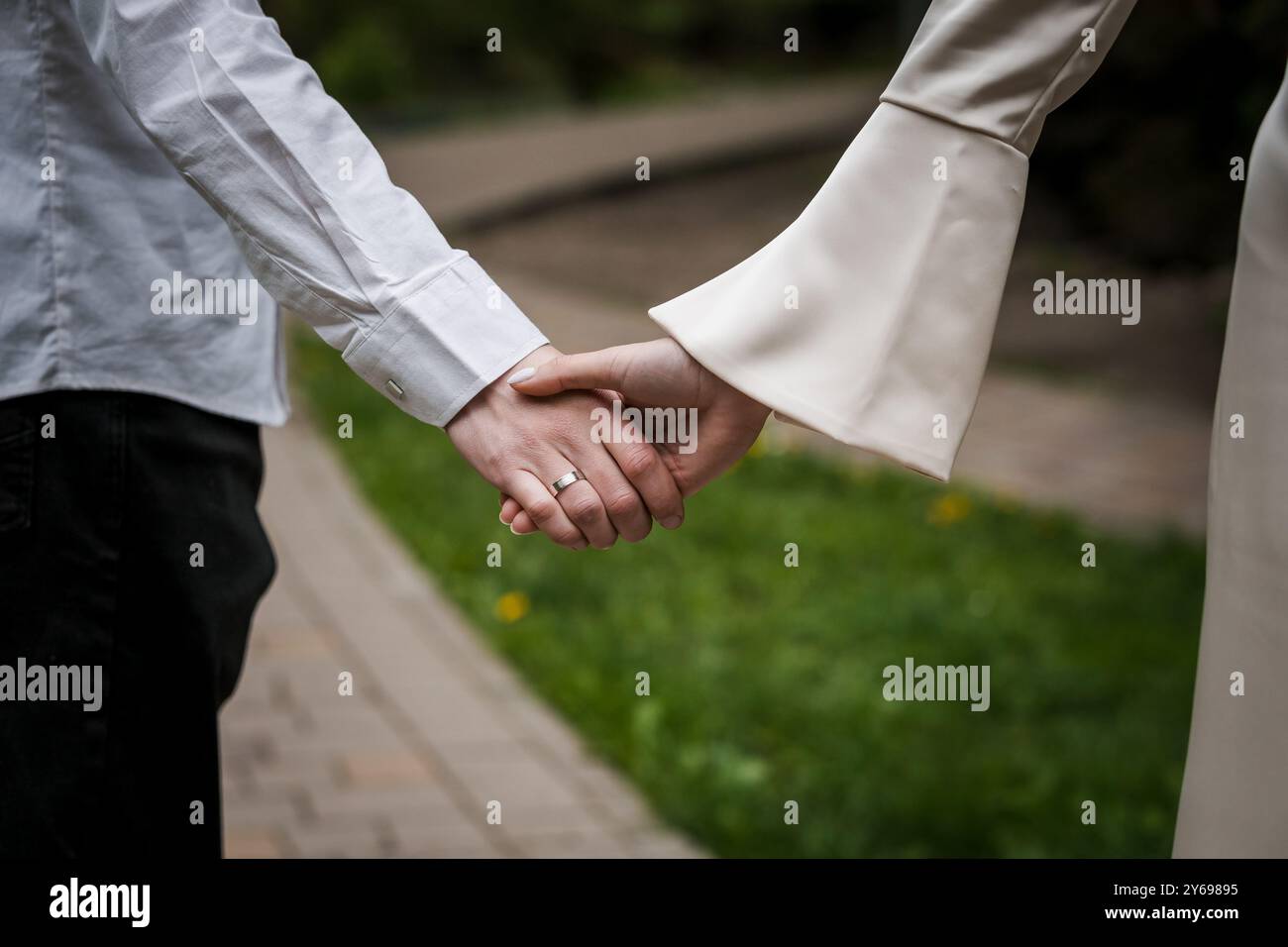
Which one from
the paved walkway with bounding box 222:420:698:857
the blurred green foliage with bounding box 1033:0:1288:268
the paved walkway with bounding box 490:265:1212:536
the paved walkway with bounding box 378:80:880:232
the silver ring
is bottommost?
the paved walkway with bounding box 222:420:698:857

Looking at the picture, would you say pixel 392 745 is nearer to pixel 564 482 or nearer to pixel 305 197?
pixel 564 482

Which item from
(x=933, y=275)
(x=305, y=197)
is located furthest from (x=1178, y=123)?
(x=305, y=197)

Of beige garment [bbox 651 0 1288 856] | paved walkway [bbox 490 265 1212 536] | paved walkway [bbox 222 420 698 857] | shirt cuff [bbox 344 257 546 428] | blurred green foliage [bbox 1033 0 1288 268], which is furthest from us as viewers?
paved walkway [bbox 490 265 1212 536]

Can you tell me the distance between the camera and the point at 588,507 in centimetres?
180

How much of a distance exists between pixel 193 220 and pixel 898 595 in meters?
3.11

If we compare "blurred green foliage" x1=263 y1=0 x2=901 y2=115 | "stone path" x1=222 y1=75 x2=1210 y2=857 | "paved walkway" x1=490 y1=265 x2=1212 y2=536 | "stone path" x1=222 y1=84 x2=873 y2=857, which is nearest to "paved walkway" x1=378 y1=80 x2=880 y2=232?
"blurred green foliage" x1=263 y1=0 x2=901 y2=115

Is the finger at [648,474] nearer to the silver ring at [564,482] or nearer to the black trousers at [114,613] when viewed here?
the silver ring at [564,482]

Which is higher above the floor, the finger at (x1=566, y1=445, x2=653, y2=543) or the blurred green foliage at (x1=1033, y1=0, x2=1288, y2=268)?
the blurred green foliage at (x1=1033, y1=0, x2=1288, y2=268)

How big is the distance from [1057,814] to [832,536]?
1839 millimetres

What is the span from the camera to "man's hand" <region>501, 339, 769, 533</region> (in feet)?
5.82

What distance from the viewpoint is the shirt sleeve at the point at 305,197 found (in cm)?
158

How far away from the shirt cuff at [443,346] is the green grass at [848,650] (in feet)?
5.66

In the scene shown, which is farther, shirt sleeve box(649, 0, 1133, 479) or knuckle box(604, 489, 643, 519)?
knuckle box(604, 489, 643, 519)

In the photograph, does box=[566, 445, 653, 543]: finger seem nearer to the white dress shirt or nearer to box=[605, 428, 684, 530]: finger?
box=[605, 428, 684, 530]: finger
